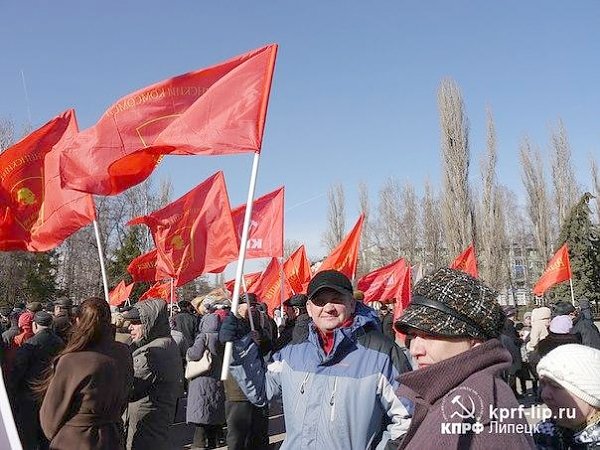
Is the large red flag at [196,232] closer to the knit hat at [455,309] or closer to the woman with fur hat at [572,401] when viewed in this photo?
the woman with fur hat at [572,401]

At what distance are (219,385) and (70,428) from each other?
3931mm

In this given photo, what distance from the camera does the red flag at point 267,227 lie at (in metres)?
9.43

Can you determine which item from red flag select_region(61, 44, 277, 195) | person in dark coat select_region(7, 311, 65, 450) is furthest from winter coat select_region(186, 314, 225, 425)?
red flag select_region(61, 44, 277, 195)

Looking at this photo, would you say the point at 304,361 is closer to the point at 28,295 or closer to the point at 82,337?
the point at 82,337

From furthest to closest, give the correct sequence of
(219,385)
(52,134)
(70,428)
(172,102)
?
(52,134) < (219,385) < (172,102) < (70,428)

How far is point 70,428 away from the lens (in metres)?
3.52

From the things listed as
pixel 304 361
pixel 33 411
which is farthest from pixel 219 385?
pixel 304 361

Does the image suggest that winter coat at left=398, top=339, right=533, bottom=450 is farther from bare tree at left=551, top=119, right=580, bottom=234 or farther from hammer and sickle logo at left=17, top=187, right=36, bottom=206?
bare tree at left=551, top=119, right=580, bottom=234

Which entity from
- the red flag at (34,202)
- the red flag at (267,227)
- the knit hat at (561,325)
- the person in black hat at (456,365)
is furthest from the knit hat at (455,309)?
the red flag at (267,227)

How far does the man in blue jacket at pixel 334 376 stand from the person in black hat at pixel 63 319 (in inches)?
124

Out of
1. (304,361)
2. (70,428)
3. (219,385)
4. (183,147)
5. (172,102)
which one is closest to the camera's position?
(304,361)

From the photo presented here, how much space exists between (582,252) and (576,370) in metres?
37.0

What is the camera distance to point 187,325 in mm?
9742

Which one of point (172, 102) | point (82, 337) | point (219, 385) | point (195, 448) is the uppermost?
point (172, 102)
